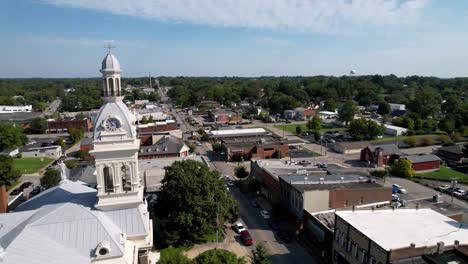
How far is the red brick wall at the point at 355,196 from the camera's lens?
36906 millimetres

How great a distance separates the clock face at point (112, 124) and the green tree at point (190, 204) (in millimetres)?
10282

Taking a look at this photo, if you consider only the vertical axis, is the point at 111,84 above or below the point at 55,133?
above

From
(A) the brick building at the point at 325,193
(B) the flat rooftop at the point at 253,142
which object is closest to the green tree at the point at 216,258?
(A) the brick building at the point at 325,193

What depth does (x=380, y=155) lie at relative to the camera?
61688mm

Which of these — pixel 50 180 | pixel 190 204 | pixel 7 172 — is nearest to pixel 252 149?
pixel 50 180

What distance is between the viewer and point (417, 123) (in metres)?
93.8

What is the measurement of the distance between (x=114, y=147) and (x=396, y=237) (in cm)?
2167

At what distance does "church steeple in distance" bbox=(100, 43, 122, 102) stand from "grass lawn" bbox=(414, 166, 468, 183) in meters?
51.4

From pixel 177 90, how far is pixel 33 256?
165 meters

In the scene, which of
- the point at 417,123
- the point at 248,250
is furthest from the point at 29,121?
the point at 417,123

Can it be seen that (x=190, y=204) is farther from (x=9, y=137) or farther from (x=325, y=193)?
(x=9, y=137)

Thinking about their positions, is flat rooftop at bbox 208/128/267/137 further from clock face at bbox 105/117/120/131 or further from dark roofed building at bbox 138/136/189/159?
clock face at bbox 105/117/120/131

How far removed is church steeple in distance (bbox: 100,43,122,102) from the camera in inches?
898

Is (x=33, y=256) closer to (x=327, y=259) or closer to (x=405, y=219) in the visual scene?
(x=327, y=259)
